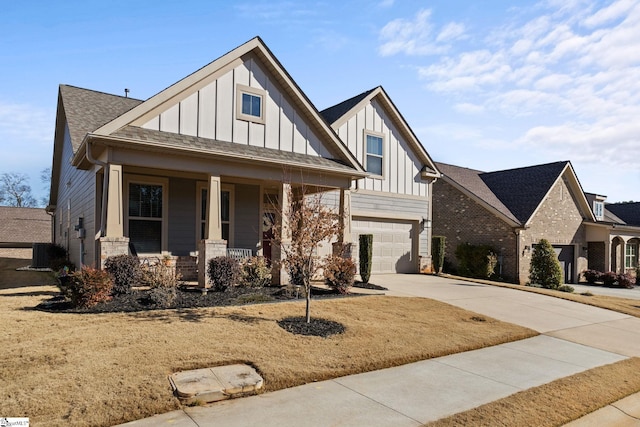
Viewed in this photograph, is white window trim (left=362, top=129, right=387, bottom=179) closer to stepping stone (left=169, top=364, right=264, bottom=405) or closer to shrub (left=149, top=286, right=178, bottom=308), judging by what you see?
shrub (left=149, top=286, right=178, bottom=308)

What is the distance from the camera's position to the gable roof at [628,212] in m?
32.9

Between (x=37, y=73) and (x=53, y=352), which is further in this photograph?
(x=37, y=73)

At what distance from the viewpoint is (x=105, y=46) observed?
422 inches

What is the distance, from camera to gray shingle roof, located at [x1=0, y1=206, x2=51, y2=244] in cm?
3080

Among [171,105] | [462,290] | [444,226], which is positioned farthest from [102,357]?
[444,226]

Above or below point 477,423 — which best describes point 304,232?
above

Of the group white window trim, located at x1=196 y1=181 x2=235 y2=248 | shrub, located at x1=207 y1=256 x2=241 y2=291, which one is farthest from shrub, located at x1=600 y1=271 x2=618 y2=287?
shrub, located at x1=207 y1=256 x2=241 y2=291

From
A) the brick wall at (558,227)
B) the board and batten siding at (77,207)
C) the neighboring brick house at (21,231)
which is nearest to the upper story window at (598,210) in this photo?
the brick wall at (558,227)

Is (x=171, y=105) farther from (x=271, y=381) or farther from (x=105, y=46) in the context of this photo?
(x=271, y=381)

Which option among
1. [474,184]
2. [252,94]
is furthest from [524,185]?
[252,94]

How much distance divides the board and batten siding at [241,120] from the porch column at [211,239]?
158 cm

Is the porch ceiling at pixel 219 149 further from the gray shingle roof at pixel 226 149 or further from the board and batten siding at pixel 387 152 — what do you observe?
the board and batten siding at pixel 387 152

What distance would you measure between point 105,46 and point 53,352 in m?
8.20

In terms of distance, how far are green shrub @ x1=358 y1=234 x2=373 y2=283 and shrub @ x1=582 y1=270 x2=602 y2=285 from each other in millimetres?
18667
